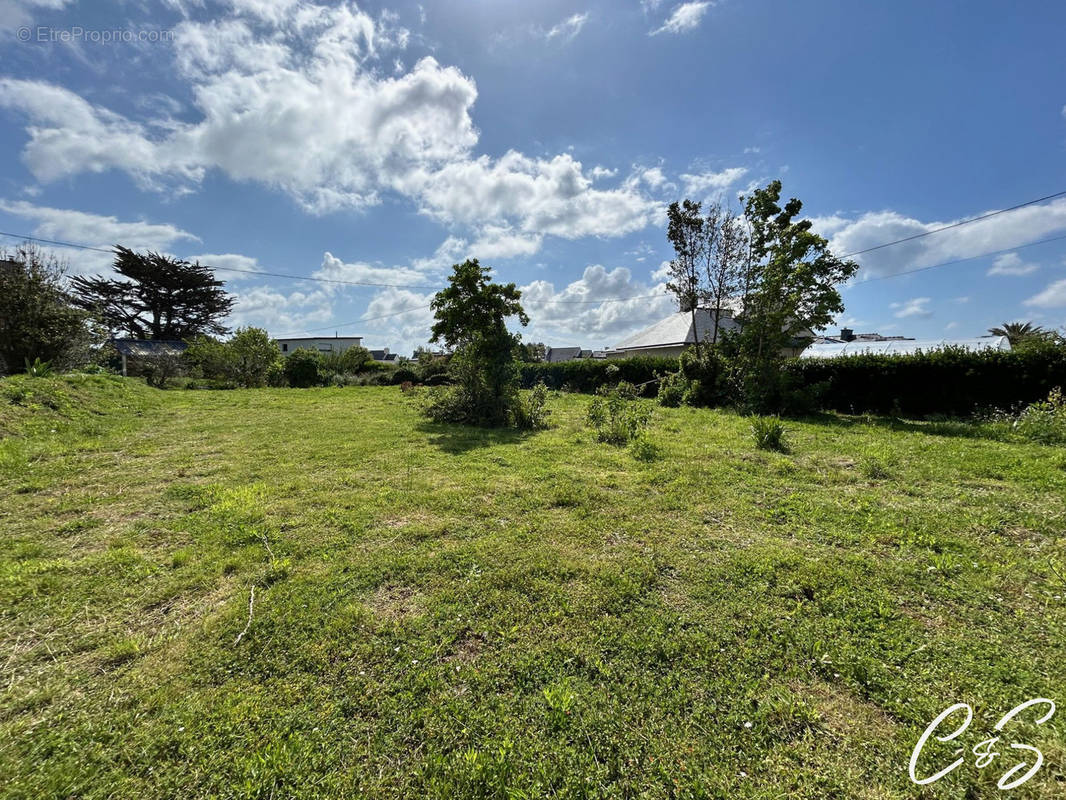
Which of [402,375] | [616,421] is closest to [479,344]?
[616,421]

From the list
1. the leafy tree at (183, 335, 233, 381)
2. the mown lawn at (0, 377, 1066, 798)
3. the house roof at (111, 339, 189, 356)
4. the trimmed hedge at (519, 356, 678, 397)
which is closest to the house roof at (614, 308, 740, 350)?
the trimmed hedge at (519, 356, 678, 397)

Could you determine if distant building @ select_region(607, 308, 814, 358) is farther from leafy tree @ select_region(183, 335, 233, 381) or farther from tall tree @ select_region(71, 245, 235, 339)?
tall tree @ select_region(71, 245, 235, 339)

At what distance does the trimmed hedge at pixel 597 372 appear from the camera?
16234 mm

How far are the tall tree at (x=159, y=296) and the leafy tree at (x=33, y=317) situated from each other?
23.6m

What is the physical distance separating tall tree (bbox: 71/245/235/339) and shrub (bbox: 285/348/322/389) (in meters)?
16.8

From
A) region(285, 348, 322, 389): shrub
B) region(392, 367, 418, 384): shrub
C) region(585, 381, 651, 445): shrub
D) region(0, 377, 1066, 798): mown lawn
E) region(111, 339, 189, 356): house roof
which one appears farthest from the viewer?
region(111, 339, 189, 356): house roof

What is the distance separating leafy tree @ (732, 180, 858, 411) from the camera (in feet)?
34.9

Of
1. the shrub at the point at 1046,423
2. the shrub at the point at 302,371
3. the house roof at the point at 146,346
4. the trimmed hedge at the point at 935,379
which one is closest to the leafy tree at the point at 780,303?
the trimmed hedge at the point at 935,379

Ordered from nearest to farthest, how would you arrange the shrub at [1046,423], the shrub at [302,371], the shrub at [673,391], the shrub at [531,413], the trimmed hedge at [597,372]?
the shrub at [1046,423] < the shrub at [531,413] < the shrub at [673,391] < the trimmed hedge at [597,372] < the shrub at [302,371]

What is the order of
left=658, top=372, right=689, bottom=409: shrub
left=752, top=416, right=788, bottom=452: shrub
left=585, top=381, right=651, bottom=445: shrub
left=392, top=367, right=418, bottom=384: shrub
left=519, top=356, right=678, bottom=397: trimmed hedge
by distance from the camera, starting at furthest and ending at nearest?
left=392, top=367, right=418, bottom=384: shrub, left=519, top=356, right=678, bottom=397: trimmed hedge, left=658, top=372, right=689, bottom=409: shrub, left=585, top=381, right=651, bottom=445: shrub, left=752, top=416, right=788, bottom=452: shrub

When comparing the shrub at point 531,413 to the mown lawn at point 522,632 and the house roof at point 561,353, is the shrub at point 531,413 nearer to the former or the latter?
the mown lawn at point 522,632

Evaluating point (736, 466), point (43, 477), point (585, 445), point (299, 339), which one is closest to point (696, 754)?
point (736, 466)

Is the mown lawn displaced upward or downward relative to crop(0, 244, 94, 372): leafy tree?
downward

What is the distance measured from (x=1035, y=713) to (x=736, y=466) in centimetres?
399
